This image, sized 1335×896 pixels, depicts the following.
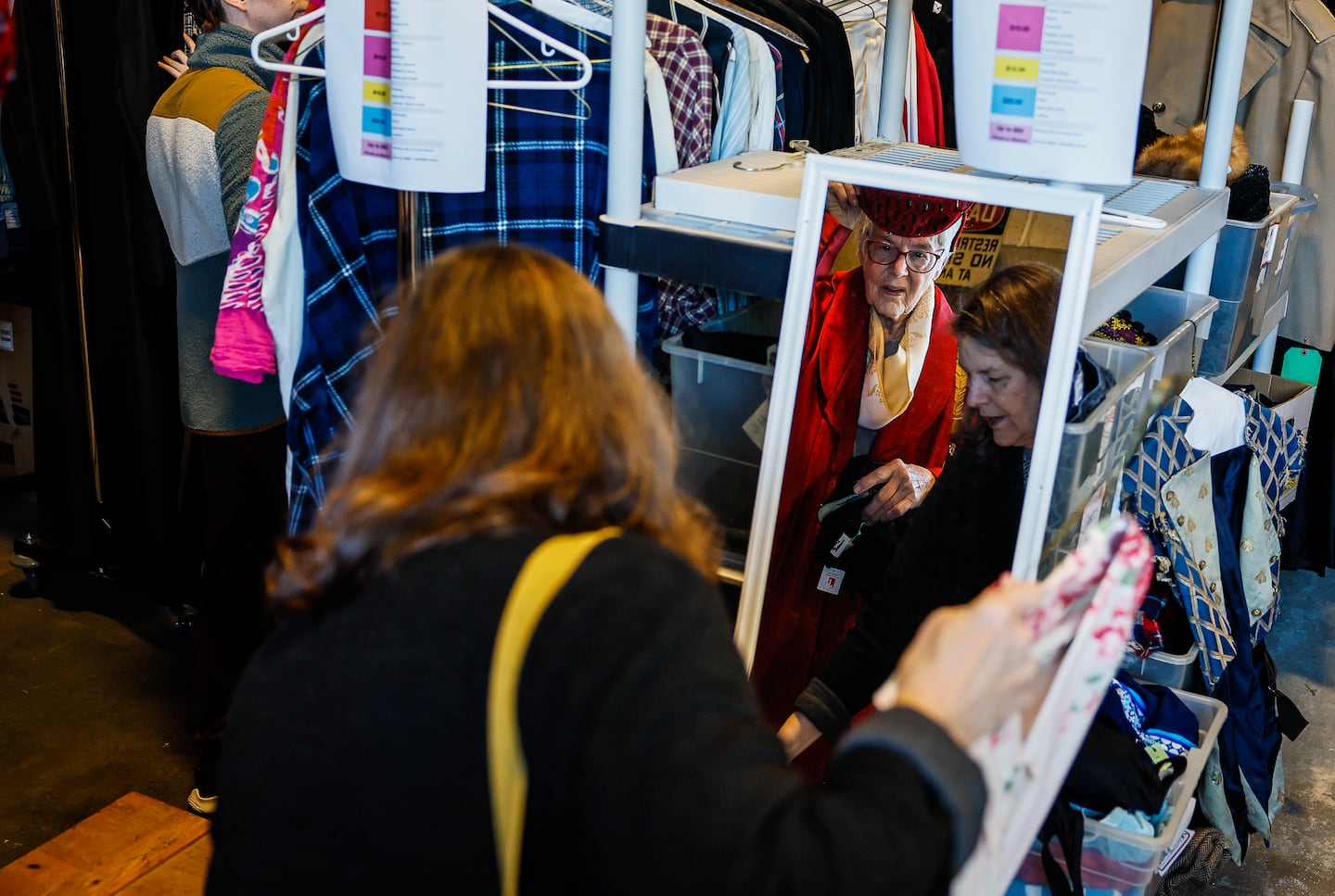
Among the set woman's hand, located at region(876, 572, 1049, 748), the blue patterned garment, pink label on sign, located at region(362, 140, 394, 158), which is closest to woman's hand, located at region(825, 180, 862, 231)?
the blue patterned garment

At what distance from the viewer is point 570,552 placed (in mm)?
897

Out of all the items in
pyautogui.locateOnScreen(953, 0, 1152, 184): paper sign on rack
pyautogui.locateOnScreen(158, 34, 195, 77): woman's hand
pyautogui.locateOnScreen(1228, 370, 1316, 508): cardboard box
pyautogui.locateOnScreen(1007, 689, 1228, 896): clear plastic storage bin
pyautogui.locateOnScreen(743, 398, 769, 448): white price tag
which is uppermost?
pyautogui.locateOnScreen(158, 34, 195, 77): woman's hand

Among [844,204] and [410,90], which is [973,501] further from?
[410,90]

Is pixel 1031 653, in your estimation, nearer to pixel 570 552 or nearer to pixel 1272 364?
pixel 570 552

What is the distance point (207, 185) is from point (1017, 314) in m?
1.73

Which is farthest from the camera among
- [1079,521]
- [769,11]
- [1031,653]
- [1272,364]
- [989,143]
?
[1272,364]

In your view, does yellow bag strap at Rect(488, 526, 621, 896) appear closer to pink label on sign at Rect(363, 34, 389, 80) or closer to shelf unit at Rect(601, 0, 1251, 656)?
shelf unit at Rect(601, 0, 1251, 656)

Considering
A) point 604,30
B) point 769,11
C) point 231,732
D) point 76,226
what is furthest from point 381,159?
point 76,226

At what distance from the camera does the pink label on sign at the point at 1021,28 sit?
4.52 feet

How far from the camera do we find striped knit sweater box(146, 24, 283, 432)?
8.07 ft

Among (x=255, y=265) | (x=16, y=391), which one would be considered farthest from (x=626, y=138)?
(x=16, y=391)

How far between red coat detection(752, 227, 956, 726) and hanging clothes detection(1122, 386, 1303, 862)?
631 mm

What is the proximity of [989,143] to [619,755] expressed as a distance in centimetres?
94

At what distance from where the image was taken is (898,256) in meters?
1.64
